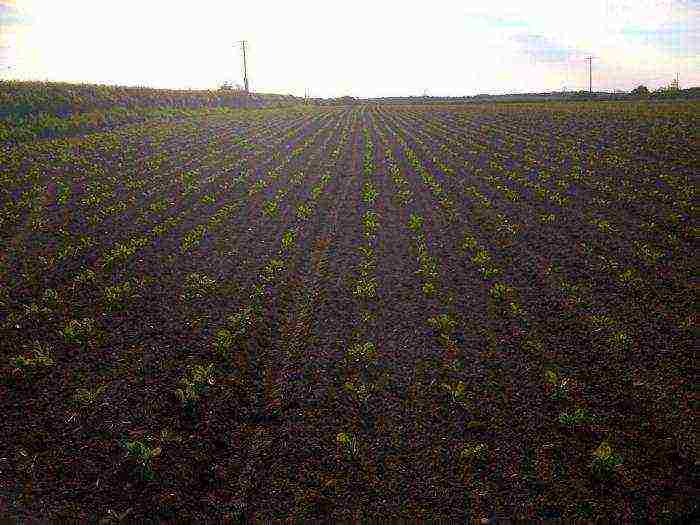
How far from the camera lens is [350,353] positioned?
348 inches

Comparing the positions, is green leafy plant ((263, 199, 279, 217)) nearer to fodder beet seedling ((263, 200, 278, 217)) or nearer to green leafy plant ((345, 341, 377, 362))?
fodder beet seedling ((263, 200, 278, 217))

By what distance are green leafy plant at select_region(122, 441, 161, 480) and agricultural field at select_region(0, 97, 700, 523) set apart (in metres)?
0.03

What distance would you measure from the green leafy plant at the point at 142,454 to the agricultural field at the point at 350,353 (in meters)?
0.03

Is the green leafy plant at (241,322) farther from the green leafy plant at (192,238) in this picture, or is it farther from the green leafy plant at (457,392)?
the green leafy plant at (192,238)

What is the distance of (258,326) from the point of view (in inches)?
387

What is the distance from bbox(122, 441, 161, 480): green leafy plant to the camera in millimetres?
6277

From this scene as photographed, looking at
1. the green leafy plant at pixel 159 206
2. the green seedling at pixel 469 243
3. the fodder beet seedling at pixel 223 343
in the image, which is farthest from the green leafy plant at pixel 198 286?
the green seedling at pixel 469 243

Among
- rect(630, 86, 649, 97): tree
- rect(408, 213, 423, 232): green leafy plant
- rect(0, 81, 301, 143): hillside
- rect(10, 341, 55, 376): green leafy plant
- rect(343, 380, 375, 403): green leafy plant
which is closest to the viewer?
rect(343, 380, 375, 403): green leafy plant

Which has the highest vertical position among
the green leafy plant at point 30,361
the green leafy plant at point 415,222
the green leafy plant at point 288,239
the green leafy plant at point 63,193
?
the green leafy plant at point 63,193

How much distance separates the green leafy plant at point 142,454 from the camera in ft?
20.6

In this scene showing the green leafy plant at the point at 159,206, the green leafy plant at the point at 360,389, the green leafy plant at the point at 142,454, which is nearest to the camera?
the green leafy plant at the point at 142,454

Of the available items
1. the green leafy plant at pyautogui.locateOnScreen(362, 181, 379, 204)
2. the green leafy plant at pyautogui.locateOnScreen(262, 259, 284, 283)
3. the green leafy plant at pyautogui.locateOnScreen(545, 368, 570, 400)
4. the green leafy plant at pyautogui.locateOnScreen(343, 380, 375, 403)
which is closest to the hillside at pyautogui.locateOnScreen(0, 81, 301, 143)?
the green leafy plant at pyautogui.locateOnScreen(362, 181, 379, 204)

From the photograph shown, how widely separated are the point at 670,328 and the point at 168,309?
38.2 feet

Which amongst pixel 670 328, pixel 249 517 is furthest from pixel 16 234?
pixel 670 328
